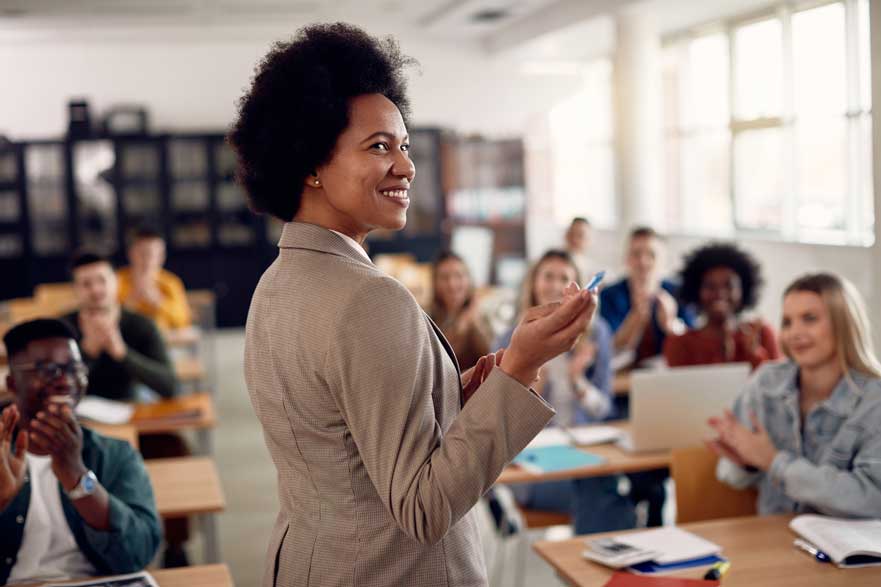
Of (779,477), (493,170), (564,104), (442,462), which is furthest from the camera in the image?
(564,104)

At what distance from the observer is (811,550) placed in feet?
7.72

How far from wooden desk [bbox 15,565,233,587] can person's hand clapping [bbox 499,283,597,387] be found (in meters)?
1.25

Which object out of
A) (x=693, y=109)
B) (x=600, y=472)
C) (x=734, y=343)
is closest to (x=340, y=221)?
(x=600, y=472)

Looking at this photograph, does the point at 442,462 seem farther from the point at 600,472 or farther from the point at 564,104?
the point at 564,104

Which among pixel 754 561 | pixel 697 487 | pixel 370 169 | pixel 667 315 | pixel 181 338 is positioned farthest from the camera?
pixel 181 338

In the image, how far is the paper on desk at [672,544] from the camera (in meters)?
2.32

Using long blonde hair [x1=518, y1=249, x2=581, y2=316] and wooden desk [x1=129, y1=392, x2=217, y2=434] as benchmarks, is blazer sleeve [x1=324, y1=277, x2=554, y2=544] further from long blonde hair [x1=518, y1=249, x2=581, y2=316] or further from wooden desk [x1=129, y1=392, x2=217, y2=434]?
long blonde hair [x1=518, y1=249, x2=581, y2=316]

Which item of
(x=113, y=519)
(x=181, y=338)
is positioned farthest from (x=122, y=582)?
(x=181, y=338)

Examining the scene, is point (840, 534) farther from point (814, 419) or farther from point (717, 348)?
point (717, 348)

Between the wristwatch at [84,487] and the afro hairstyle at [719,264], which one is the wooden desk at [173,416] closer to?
the wristwatch at [84,487]

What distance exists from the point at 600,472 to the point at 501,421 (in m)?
2.20

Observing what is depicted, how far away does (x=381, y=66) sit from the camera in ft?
4.79

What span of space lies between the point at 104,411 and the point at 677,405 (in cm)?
236

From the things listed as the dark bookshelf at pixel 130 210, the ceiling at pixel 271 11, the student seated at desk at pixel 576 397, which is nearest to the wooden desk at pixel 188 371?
the student seated at desk at pixel 576 397
